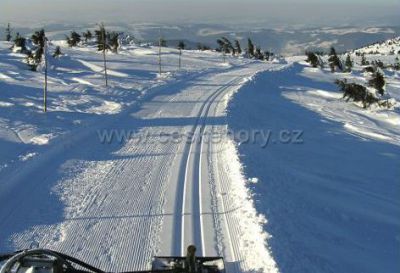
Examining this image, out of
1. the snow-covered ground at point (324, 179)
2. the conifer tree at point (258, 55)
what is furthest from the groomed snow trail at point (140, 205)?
the conifer tree at point (258, 55)

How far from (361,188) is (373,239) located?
4.89m

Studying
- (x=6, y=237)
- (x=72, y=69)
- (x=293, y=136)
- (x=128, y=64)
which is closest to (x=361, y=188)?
(x=293, y=136)

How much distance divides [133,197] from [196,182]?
1.86 meters

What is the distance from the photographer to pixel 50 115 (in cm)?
2305

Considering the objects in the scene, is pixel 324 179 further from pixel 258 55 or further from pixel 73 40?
pixel 258 55

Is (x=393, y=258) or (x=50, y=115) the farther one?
(x=50, y=115)

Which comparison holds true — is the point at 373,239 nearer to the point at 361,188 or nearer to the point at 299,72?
the point at 361,188

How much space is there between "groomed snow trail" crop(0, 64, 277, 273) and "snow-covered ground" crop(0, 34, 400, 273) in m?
0.04

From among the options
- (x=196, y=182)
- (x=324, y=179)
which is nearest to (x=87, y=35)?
(x=324, y=179)

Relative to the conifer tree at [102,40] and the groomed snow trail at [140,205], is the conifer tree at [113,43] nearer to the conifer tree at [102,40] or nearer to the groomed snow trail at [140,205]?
the conifer tree at [102,40]

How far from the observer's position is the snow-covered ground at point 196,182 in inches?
380

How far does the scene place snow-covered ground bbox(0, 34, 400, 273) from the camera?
9648 millimetres

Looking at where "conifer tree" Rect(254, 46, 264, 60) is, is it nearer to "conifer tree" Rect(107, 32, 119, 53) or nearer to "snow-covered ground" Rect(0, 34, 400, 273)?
"conifer tree" Rect(107, 32, 119, 53)

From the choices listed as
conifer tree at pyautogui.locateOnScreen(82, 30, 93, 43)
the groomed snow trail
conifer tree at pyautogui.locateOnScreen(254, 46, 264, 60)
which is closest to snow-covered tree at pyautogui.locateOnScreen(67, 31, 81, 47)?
conifer tree at pyautogui.locateOnScreen(82, 30, 93, 43)
